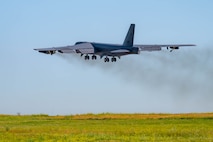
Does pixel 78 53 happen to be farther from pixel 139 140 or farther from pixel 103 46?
pixel 139 140

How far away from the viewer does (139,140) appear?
4950cm

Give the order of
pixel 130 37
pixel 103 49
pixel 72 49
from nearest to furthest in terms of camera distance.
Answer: pixel 72 49, pixel 103 49, pixel 130 37

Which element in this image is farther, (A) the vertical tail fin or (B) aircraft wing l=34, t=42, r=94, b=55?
(A) the vertical tail fin

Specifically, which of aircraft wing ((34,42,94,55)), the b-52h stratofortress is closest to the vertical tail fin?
the b-52h stratofortress

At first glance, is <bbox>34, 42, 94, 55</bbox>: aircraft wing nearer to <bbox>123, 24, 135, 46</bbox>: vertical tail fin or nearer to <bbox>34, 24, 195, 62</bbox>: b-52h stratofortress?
<bbox>34, 24, 195, 62</bbox>: b-52h stratofortress

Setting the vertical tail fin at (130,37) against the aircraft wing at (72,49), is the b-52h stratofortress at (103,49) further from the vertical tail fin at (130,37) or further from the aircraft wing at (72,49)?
the vertical tail fin at (130,37)

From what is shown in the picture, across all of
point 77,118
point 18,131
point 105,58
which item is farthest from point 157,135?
point 77,118

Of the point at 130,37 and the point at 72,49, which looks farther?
the point at 130,37

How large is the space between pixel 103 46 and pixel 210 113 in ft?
73.2

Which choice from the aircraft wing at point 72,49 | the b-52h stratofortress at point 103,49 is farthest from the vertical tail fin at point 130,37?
the aircraft wing at point 72,49

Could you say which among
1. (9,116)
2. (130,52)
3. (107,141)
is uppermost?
(130,52)

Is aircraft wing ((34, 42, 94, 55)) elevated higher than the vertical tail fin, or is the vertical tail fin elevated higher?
the vertical tail fin

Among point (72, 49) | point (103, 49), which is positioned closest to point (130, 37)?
point (103, 49)

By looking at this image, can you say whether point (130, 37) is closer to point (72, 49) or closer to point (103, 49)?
point (103, 49)
